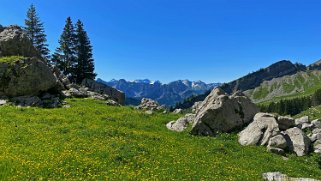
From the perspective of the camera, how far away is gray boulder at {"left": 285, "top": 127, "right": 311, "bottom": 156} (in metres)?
29.9

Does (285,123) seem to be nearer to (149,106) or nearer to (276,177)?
(276,177)

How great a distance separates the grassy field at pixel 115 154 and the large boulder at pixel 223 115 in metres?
1.63

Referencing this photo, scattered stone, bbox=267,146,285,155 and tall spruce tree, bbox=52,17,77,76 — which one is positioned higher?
tall spruce tree, bbox=52,17,77,76

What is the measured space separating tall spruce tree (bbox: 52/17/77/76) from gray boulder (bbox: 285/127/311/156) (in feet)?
185

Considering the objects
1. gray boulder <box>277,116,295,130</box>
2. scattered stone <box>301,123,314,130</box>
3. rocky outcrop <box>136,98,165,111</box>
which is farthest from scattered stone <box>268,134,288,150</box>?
rocky outcrop <box>136,98,165,111</box>

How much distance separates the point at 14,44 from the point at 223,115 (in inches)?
1307

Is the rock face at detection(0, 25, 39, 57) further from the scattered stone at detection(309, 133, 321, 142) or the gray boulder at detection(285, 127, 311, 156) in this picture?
the scattered stone at detection(309, 133, 321, 142)

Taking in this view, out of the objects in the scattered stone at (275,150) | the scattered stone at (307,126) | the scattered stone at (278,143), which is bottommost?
the scattered stone at (275,150)

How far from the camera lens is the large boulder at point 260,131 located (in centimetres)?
3105

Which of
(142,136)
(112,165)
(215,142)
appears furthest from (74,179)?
(215,142)

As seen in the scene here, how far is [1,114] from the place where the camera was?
105 ft

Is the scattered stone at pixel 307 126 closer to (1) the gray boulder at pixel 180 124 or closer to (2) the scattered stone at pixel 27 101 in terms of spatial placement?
(1) the gray boulder at pixel 180 124

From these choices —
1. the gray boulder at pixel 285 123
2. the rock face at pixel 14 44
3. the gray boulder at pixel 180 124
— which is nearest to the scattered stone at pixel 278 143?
the gray boulder at pixel 285 123

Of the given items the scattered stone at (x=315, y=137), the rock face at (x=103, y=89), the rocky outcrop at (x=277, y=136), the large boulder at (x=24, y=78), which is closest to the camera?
the rocky outcrop at (x=277, y=136)
